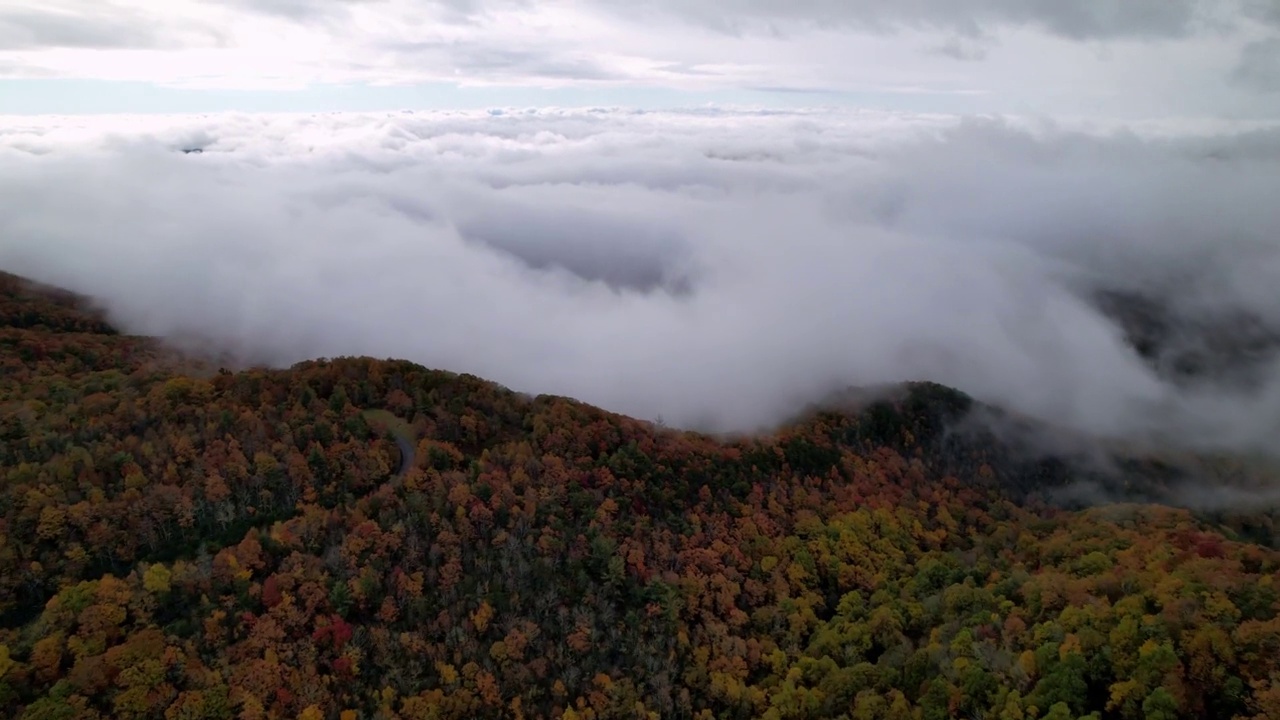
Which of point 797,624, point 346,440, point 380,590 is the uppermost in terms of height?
point 346,440

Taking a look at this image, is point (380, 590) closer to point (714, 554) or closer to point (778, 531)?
point (714, 554)

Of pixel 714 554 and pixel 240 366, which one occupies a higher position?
pixel 240 366

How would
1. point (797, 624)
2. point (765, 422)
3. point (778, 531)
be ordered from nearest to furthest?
point (797, 624), point (778, 531), point (765, 422)

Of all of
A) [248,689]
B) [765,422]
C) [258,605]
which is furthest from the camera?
[765,422]

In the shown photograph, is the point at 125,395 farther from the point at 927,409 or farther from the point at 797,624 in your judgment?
the point at 927,409

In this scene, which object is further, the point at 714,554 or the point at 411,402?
the point at 411,402

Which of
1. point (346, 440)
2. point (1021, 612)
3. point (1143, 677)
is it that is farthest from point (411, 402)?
point (1143, 677)

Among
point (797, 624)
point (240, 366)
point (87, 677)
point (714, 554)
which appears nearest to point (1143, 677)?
point (797, 624)
